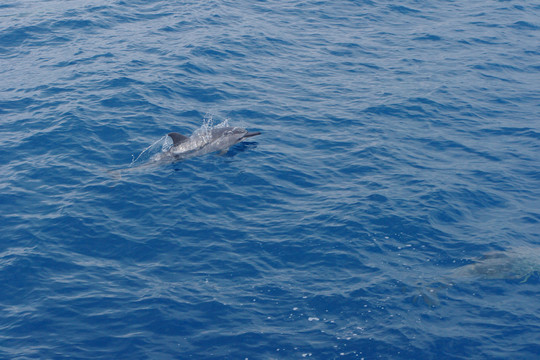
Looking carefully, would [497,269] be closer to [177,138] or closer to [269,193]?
[269,193]

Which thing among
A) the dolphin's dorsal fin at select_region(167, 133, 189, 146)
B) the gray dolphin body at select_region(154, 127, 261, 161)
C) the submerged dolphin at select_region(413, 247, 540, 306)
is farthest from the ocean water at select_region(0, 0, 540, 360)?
the dolphin's dorsal fin at select_region(167, 133, 189, 146)

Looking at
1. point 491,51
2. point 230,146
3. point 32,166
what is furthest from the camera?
point 491,51

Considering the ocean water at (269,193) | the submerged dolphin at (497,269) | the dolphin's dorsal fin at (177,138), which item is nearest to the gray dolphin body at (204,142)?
the dolphin's dorsal fin at (177,138)

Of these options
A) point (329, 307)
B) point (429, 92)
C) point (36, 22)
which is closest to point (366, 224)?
point (329, 307)

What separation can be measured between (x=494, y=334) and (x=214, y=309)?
326 inches

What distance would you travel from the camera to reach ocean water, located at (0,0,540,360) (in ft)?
52.3

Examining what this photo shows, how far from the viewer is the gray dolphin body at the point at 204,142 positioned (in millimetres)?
23734

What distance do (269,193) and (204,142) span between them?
4.47 meters

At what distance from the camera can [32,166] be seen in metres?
23.1

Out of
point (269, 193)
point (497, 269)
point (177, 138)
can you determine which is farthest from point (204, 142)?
point (497, 269)

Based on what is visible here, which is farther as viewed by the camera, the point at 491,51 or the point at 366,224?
the point at 491,51

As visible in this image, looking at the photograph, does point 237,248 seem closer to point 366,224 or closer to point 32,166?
point 366,224

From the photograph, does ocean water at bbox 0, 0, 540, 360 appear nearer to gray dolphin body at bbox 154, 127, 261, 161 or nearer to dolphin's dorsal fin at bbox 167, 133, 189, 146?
gray dolphin body at bbox 154, 127, 261, 161

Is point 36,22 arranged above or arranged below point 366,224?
above
